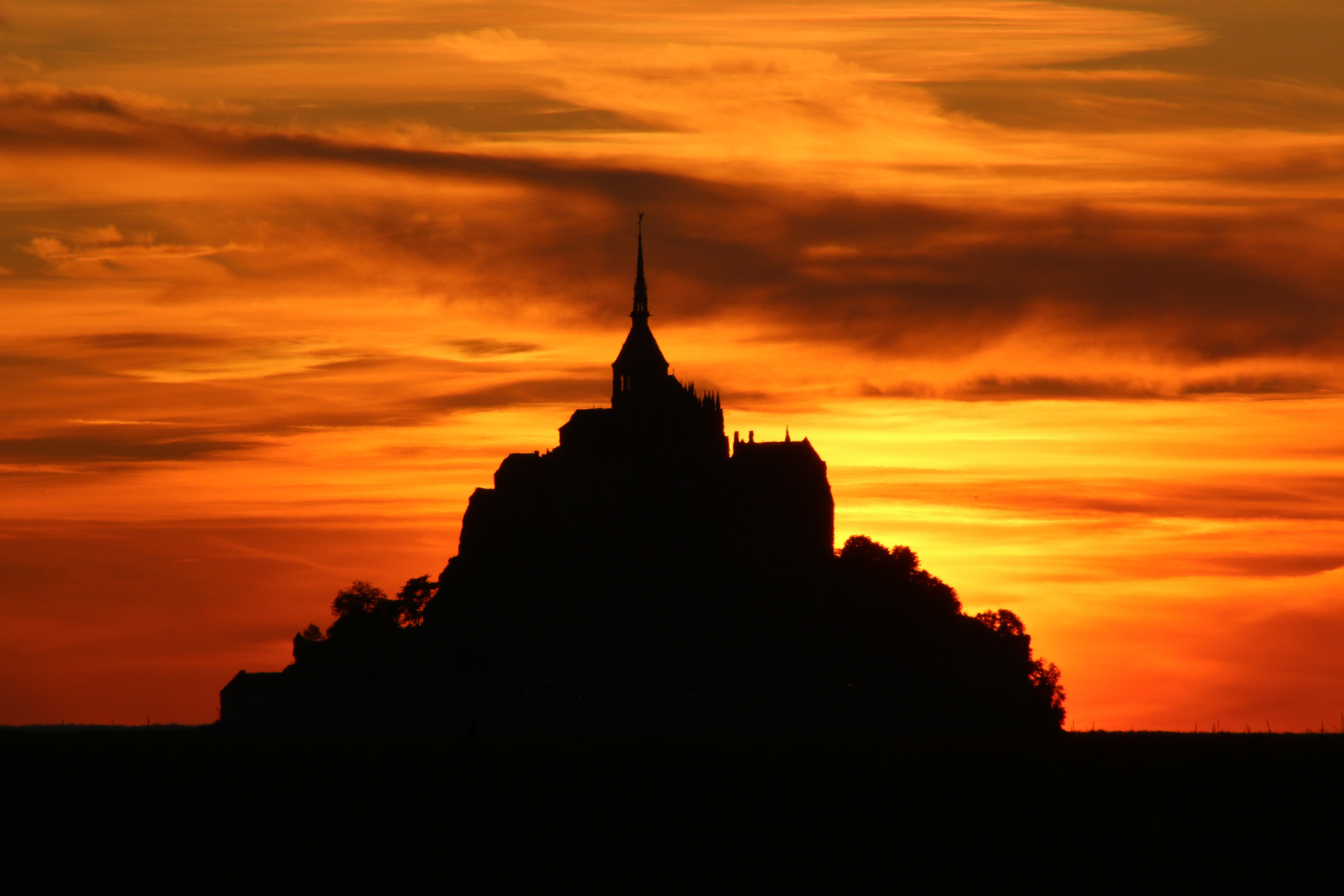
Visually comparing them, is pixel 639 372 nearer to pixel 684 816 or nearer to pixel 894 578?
pixel 894 578

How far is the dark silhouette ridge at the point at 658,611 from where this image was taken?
132250mm

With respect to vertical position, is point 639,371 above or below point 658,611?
above

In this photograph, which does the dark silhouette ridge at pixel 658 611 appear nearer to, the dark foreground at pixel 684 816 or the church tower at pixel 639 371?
the church tower at pixel 639 371

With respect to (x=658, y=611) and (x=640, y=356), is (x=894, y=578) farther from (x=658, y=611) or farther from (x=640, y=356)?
(x=640, y=356)

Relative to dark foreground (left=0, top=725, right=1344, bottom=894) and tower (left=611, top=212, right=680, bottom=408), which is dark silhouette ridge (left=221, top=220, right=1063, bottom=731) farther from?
dark foreground (left=0, top=725, right=1344, bottom=894)

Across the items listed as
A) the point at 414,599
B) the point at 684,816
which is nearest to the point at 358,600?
the point at 414,599

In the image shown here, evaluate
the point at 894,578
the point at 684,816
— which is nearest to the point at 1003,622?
the point at 894,578

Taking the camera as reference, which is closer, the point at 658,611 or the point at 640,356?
the point at 658,611

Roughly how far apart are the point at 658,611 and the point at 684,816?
90.1 m

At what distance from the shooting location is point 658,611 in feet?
479

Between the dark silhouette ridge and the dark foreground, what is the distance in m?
52.4

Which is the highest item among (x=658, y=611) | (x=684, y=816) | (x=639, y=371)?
(x=639, y=371)

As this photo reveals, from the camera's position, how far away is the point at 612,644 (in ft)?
470

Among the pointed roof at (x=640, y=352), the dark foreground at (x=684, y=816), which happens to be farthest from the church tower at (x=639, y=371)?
the dark foreground at (x=684, y=816)
